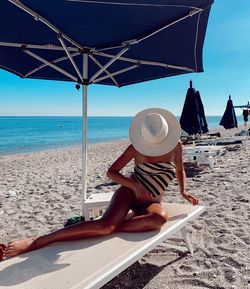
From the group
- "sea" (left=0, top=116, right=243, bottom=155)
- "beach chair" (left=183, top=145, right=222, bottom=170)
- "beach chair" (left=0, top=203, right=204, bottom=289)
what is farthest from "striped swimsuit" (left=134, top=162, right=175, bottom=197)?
"sea" (left=0, top=116, right=243, bottom=155)

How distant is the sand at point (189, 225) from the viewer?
247cm

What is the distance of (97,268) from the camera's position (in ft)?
6.06

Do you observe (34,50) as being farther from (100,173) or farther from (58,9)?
(100,173)

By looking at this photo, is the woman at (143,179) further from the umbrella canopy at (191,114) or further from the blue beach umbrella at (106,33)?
the umbrella canopy at (191,114)

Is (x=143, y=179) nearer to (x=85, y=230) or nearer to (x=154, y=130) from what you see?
(x=154, y=130)

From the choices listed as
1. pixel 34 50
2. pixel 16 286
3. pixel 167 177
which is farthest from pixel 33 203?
pixel 16 286

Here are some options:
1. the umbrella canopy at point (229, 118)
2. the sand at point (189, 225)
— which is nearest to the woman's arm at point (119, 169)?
the sand at point (189, 225)

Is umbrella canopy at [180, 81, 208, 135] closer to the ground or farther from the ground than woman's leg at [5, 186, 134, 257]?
farther from the ground

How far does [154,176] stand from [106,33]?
144cm

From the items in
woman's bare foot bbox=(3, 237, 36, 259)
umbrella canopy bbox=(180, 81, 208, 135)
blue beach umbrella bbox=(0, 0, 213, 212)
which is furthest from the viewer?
umbrella canopy bbox=(180, 81, 208, 135)

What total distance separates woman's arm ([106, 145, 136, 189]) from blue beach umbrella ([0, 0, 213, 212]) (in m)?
0.82

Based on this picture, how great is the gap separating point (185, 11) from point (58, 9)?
42.2 inches

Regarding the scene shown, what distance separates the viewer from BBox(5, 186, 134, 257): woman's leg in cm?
219

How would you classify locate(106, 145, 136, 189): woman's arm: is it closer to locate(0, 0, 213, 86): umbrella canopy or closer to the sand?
the sand
